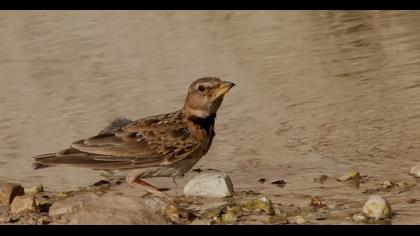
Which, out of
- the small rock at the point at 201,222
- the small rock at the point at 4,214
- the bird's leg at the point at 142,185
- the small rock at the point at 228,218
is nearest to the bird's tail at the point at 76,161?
the bird's leg at the point at 142,185

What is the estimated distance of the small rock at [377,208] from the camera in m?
7.41

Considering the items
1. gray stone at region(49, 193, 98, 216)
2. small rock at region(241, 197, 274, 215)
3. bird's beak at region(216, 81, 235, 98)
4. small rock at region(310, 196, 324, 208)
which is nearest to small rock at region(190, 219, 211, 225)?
small rock at region(241, 197, 274, 215)

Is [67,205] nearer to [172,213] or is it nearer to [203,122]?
[172,213]

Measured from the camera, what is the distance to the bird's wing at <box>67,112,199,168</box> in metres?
8.29

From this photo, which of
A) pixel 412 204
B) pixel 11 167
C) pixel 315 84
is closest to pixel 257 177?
pixel 412 204

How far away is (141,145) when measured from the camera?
27.7 ft

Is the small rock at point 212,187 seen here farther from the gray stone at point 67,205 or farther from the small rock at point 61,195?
the small rock at point 61,195

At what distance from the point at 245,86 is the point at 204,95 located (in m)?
4.32

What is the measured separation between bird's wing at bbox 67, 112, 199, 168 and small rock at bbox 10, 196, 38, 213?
558mm

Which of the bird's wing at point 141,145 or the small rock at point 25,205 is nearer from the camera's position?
the small rock at point 25,205

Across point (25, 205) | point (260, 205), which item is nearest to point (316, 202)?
point (260, 205)

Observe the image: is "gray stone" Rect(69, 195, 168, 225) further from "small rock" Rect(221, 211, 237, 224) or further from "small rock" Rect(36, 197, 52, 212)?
"small rock" Rect(36, 197, 52, 212)

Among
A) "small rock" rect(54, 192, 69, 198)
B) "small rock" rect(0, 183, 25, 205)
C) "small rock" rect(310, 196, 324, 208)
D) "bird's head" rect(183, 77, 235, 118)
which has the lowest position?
"small rock" rect(310, 196, 324, 208)

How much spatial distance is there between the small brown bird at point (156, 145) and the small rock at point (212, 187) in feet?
0.68
